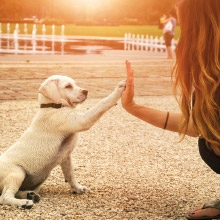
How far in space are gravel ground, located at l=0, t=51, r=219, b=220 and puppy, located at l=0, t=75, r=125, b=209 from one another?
0.18 meters

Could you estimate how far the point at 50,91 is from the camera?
4.24 m

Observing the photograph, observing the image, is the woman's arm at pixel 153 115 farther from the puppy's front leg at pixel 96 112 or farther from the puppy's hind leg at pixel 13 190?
the puppy's hind leg at pixel 13 190

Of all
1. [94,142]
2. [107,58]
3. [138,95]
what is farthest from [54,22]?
[94,142]

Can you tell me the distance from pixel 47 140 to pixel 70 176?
15.5 inches

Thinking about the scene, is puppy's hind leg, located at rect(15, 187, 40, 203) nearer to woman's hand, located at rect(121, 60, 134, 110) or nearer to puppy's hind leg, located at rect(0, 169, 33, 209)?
puppy's hind leg, located at rect(0, 169, 33, 209)

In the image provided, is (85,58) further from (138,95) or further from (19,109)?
(19,109)

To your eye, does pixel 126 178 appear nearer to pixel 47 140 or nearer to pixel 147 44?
pixel 47 140

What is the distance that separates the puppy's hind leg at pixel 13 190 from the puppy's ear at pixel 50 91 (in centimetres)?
61

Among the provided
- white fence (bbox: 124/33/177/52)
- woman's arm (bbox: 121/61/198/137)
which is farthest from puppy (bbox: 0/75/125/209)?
white fence (bbox: 124/33/177/52)

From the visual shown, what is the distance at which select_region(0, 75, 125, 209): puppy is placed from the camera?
4059mm

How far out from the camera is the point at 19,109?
8.45m

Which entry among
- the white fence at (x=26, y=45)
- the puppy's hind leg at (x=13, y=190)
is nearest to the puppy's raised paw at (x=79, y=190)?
the puppy's hind leg at (x=13, y=190)

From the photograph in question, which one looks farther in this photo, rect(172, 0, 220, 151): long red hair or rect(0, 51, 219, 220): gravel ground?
rect(0, 51, 219, 220): gravel ground

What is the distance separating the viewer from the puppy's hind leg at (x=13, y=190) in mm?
3912
